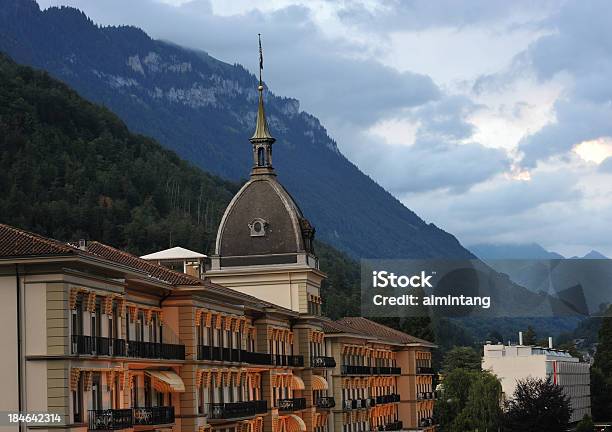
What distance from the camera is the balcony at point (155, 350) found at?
63.4 metres

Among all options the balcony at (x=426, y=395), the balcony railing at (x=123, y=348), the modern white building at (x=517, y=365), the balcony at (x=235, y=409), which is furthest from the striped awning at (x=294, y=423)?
the modern white building at (x=517, y=365)

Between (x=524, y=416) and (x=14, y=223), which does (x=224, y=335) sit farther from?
(x=14, y=223)

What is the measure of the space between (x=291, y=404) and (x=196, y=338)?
27095 millimetres

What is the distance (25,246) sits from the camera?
54312mm

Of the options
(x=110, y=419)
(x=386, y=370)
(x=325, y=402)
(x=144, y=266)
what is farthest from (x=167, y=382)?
(x=386, y=370)

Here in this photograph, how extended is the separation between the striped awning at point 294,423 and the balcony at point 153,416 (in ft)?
100

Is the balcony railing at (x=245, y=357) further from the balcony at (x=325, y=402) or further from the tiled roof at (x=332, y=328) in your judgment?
the tiled roof at (x=332, y=328)

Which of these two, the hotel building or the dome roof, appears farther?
the dome roof

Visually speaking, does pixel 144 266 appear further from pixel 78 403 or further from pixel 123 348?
pixel 78 403

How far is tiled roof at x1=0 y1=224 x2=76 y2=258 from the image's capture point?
2094 inches

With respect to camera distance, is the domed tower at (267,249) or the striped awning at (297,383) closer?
the striped awning at (297,383)

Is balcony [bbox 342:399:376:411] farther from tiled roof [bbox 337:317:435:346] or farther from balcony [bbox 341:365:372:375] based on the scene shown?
tiled roof [bbox 337:317:435:346]

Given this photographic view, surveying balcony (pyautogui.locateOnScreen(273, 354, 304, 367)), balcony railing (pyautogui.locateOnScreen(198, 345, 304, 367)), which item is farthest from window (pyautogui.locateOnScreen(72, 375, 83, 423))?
balcony (pyautogui.locateOnScreen(273, 354, 304, 367))

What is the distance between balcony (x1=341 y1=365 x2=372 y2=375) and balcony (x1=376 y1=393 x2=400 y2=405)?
563 cm
